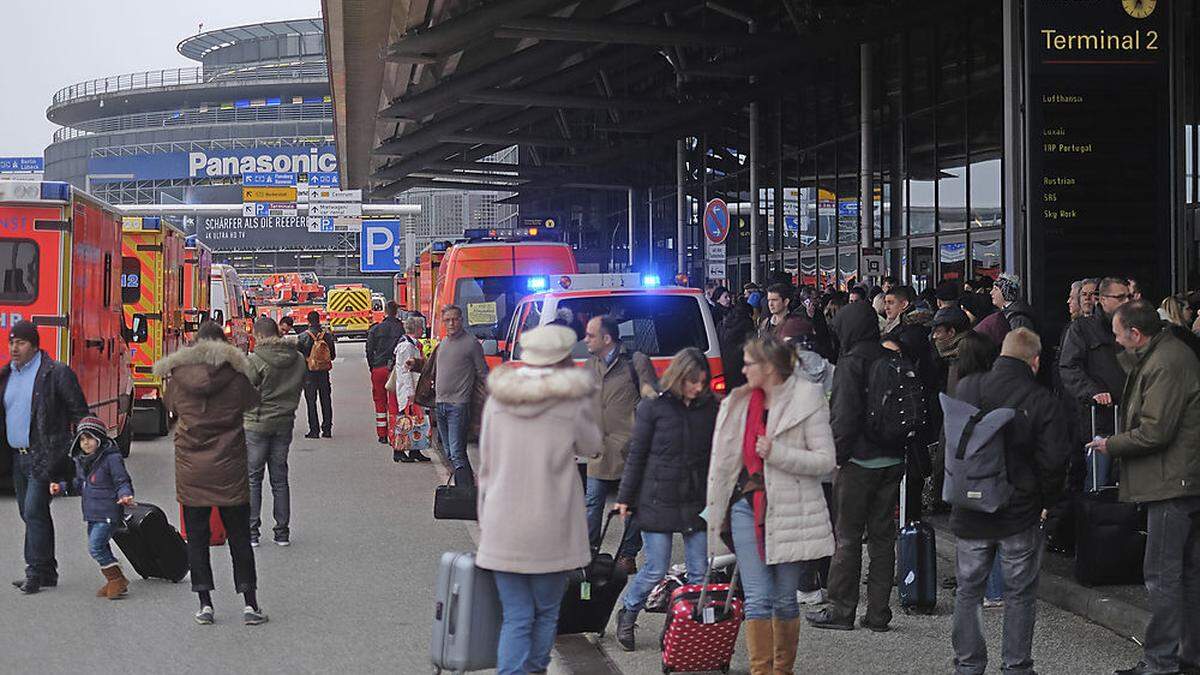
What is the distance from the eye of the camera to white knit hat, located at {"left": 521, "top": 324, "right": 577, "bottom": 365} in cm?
622

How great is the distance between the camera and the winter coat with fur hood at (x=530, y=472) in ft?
20.1

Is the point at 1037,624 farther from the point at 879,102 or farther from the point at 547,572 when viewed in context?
the point at 879,102

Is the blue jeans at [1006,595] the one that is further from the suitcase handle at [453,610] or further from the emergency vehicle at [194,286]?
the emergency vehicle at [194,286]

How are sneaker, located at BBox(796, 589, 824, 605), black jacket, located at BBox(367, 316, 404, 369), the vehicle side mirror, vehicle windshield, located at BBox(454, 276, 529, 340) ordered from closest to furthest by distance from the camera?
sneaker, located at BBox(796, 589, 824, 605)
the vehicle side mirror
black jacket, located at BBox(367, 316, 404, 369)
vehicle windshield, located at BBox(454, 276, 529, 340)

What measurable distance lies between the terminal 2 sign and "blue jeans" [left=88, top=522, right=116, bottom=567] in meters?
9.04

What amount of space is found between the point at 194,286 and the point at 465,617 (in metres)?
21.1

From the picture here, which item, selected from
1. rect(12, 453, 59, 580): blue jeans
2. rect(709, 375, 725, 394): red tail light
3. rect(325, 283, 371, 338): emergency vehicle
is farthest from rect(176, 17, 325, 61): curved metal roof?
rect(12, 453, 59, 580): blue jeans

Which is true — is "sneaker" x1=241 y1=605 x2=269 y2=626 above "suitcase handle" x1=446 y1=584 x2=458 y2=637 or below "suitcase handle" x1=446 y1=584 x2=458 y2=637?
below

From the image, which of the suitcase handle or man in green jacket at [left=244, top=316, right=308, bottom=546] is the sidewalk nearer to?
the suitcase handle

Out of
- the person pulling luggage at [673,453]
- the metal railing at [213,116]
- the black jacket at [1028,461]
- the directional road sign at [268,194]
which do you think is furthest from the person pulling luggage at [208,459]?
the metal railing at [213,116]

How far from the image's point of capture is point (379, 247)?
62.3 metres

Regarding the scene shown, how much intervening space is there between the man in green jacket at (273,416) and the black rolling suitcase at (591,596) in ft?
15.4

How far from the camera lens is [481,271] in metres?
21.0

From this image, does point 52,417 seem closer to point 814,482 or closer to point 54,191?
point 54,191
